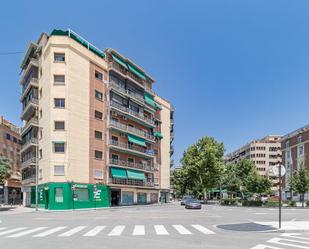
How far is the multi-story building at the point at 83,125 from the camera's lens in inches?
Result: 1962

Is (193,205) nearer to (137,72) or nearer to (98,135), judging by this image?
(98,135)

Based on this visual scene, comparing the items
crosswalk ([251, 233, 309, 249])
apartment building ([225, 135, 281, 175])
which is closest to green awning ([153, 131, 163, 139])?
crosswalk ([251, 233, 309, 249])

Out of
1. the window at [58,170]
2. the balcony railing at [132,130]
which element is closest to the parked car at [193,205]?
the window at [58,170]

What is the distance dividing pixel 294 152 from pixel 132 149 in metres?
51.0

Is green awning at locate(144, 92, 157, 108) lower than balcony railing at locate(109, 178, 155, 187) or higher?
higher

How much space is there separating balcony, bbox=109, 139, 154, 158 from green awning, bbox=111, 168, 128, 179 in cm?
326

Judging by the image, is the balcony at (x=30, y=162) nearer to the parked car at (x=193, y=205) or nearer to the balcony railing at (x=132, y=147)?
the balcony railing at (x=132, y=147)

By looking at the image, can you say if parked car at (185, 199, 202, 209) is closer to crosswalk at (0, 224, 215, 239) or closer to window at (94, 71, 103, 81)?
window at (94, 71, 103, 81)

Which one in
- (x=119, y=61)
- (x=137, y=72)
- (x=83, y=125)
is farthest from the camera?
(x=137, y=72)

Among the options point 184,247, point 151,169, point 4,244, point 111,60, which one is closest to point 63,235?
point 4,244

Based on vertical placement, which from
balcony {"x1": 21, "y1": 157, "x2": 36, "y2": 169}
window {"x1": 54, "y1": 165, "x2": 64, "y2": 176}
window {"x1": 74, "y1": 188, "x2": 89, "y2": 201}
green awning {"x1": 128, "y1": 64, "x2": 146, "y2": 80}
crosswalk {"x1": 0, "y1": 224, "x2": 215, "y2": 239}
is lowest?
window {"x1": 74, "y1": 188, "x2": 89, "y2": 201}

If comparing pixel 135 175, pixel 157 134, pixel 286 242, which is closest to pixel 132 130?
pixel 135 175

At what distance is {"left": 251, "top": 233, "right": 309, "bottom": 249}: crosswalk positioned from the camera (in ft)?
41.7

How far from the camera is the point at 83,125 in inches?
2088
